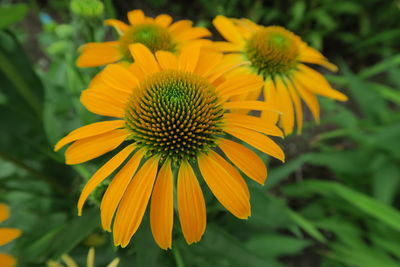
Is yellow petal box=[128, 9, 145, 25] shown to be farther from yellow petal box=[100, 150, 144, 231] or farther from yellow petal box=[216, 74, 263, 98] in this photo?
yellow petal box=[100, 150, 144, 231]

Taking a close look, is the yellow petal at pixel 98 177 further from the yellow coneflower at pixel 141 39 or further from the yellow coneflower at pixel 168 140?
the yellow coneflower at pixel 141 39

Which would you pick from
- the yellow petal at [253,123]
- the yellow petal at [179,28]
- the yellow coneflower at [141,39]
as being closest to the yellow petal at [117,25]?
the yellow coneflower at [141,39]

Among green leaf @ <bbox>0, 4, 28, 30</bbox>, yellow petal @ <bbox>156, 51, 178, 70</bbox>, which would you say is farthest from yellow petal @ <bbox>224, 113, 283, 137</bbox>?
green leaf @ <bbox>0, 4, 28, 30</bbox>

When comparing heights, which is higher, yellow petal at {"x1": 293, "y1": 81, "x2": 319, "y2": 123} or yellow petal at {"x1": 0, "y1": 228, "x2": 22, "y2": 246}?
yellow petal at {"x1": 293, "y1": 81, "x2": 319, "y2": 123}

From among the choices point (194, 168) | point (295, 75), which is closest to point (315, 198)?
point (295, 75)

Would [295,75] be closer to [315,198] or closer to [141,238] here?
[141,238]

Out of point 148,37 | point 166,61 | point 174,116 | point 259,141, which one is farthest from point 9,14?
point 259,141
